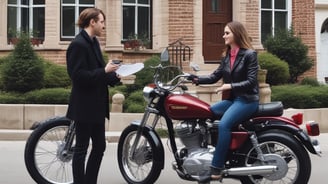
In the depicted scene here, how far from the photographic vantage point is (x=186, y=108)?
22.1 ft

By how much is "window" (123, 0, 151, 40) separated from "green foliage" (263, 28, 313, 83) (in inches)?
143

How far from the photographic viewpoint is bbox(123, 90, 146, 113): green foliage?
1352cm

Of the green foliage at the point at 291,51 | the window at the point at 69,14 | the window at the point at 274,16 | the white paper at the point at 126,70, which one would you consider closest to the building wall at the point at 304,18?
the window at the point at 274,16

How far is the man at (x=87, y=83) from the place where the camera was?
6.18 metres

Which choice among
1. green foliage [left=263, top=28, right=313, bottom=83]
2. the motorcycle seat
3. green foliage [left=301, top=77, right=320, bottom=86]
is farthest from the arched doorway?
the motorcycle seat

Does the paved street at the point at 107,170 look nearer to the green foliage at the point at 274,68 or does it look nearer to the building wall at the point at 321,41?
the green foliage at the point at 274,68

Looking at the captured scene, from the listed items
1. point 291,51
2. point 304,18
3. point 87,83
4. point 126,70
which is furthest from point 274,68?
point 87,83

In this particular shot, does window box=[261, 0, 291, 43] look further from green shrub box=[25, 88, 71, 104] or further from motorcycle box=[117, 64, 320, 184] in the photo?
motorcycle box=[117, 64, 320, 184]

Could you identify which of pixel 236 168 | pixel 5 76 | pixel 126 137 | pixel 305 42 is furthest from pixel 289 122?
pixel 305 42

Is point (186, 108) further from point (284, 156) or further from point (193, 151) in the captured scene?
point (284, 156)

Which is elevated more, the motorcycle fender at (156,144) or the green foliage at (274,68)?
the green foliage at (274,68)

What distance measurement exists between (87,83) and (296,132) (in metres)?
2.28

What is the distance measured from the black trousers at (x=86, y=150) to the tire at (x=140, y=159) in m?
0.80

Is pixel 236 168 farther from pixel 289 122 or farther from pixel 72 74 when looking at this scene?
pixel 72 74
